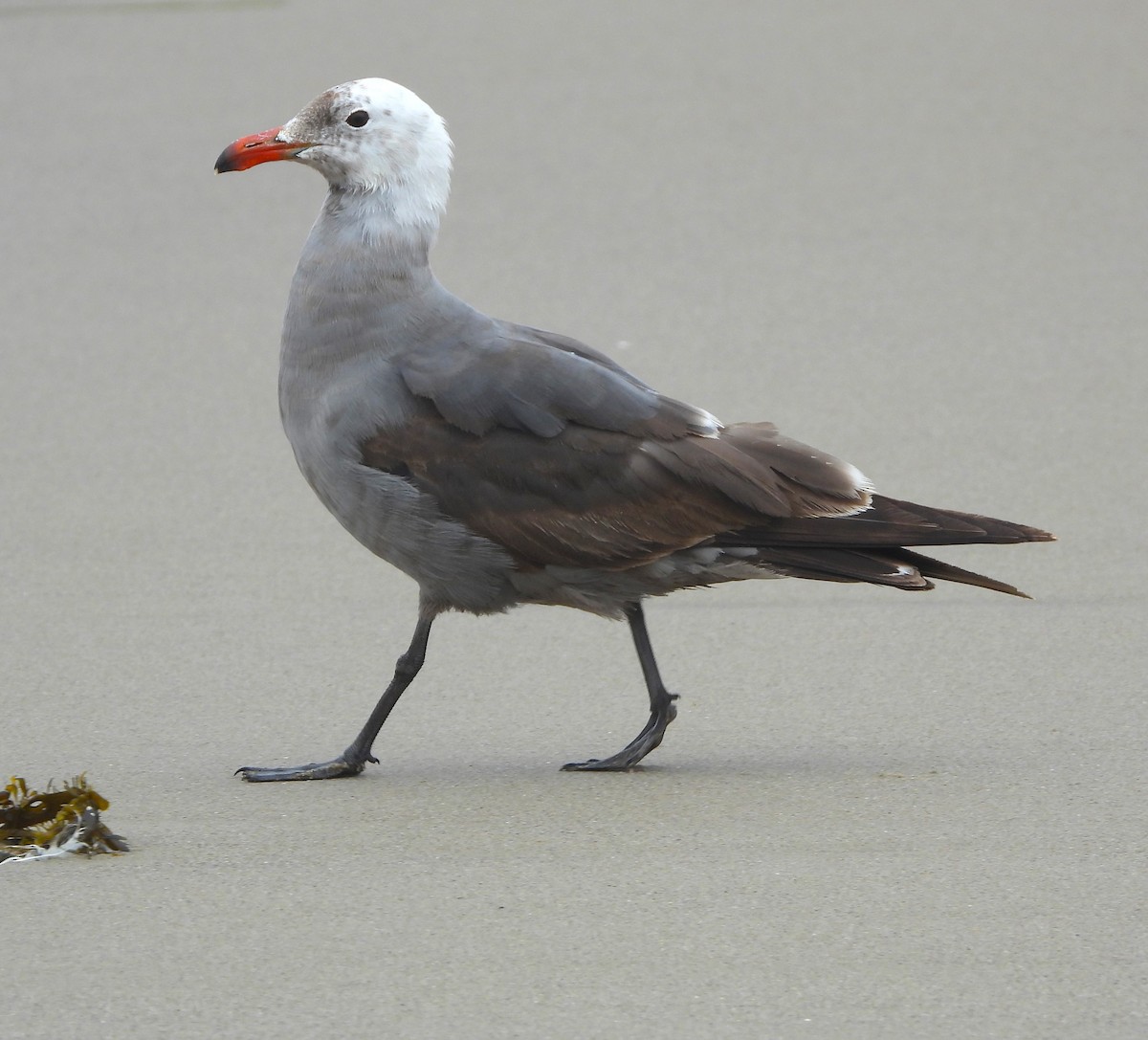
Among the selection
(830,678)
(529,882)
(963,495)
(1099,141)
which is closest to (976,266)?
(1099,141)

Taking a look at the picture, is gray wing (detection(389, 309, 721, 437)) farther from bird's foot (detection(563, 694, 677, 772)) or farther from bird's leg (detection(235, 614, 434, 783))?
bird's foot (detection(563, 694, 677, 772))

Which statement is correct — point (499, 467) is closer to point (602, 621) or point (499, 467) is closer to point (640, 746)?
point (640, 746)

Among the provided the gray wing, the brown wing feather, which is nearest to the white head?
the gray wing

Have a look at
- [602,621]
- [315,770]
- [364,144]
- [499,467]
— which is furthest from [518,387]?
[602,621]

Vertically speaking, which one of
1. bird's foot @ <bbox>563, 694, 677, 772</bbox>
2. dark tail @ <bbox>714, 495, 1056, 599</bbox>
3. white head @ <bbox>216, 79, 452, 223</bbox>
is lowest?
bird's foot @ <bbox>563, 694, 677, 772</bbox>

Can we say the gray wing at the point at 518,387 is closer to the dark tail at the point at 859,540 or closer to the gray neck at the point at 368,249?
the gray neck at the point at 368,249

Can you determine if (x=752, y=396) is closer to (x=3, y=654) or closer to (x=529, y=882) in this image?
(x=3, y=654)

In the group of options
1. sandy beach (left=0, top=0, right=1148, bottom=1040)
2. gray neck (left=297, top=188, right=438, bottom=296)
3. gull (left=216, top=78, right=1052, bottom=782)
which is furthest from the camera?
gray neck (left=297, top=188, right=438, bottom=296)

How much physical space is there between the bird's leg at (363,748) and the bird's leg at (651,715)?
16.8 inches

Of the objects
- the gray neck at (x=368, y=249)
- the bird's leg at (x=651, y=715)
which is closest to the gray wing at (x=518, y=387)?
the gray neck at (x=368, y=249)

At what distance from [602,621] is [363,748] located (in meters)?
1.47

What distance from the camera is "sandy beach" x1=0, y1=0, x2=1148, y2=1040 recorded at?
10.8 ft

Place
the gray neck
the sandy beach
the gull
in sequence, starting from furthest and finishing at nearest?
the gray neck, the gull, the sandy beach

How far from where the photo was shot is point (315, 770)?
4387mm
